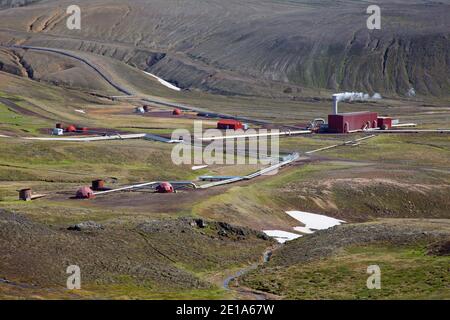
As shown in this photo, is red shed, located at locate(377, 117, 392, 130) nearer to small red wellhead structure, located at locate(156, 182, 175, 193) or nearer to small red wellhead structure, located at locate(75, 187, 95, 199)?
small red wellhead structure, located at locate(156, 182, 175, 193)

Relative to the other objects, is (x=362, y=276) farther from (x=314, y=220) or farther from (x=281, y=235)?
(x=314, y=220)

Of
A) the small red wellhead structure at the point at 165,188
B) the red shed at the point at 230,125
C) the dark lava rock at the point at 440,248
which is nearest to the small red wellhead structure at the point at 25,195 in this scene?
the small red wellhead structure at the point at 165,188

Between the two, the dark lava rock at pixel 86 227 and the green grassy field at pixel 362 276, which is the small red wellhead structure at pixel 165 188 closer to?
the dark lava rock at pixel 86 227

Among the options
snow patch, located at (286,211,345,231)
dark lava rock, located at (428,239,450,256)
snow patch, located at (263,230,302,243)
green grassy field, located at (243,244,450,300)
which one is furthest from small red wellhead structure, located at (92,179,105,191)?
dark lava rock, located at (428,239,450,256)

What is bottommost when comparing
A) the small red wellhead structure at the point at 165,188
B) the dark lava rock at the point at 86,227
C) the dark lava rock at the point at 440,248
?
the dark lava rock at the point at 440,248
